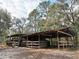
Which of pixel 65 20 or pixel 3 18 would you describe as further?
pixel 3 18

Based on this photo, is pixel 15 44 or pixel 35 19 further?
pixel 35 19

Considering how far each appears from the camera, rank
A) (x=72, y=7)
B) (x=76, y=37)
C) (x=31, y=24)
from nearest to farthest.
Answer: (x=76, y=37) < (x=72, y=7) < (x=31, y=24)

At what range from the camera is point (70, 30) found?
117 ft

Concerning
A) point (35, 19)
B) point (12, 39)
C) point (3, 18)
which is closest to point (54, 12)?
point (12, 39)

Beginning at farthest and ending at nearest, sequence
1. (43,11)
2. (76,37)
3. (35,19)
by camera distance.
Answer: (35,19), (43,11), (76,37)

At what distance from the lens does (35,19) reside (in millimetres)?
66938

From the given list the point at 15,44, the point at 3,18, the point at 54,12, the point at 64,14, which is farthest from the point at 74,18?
the point at 3,18

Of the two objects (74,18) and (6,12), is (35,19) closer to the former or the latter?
(6,12)

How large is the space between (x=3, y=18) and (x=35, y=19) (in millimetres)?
11167

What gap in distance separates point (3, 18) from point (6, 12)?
11.4 ft

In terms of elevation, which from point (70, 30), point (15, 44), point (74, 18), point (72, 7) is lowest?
point (15, 44)

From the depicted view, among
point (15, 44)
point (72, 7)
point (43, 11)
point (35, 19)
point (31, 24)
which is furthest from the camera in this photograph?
point (31, 24)

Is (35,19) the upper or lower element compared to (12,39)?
upper

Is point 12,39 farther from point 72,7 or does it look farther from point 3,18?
point 3,18
